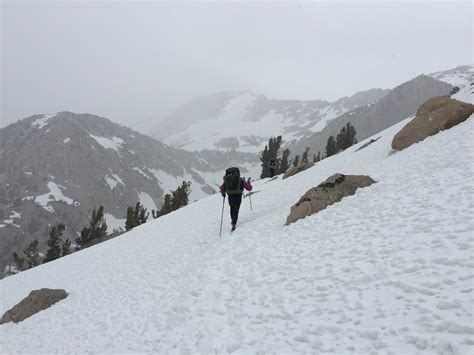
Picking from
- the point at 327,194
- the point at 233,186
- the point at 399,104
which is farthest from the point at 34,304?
the point at 399,104

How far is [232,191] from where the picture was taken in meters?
14.3

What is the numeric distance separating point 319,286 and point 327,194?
6.60 m

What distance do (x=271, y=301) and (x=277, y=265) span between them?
6.07 feet

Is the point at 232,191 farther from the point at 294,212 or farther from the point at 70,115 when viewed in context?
the point at 70,115

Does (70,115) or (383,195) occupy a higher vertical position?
(70,115)

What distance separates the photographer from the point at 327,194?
524 inches

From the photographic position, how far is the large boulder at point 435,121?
57.9ft

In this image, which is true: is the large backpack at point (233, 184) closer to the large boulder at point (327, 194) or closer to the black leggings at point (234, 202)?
the black leggings at point (234, 202)

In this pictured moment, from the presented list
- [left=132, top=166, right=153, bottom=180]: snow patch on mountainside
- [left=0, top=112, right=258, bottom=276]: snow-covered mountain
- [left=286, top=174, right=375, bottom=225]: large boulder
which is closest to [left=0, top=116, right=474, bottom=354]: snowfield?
[left=286, top=174, right=375, bottom=225]: large boulder

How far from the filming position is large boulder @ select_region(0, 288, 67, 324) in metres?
14.9

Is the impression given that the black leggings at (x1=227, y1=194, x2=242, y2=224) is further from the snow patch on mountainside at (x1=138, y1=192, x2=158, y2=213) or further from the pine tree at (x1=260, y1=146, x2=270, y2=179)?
the snow patch on mountainside at (x1=138, y1=192, x2=158, y2=213)

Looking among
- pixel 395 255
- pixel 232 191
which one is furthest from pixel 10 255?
pixel 395 255

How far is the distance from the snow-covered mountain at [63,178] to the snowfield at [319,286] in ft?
A: 341

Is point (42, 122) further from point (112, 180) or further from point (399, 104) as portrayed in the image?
point (399, 104)
